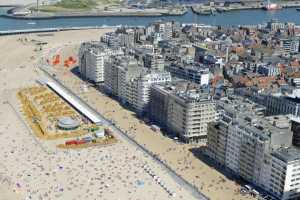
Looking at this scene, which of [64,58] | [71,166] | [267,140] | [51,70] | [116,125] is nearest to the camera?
[267,140]

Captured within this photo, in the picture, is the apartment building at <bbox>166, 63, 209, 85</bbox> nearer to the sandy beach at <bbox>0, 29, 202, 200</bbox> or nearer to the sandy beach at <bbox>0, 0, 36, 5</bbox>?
the sandy beach at <bbox>0, 29, 202, 200</bbox>

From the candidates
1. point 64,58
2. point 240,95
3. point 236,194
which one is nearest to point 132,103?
point 240,95

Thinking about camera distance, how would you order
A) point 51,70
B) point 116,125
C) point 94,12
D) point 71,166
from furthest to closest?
point 94,12, point 51,70, point 116,125, point 71,166

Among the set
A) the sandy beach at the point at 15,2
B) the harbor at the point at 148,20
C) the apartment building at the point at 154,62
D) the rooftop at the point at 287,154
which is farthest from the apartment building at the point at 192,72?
the sandy beach at the point at 15,2

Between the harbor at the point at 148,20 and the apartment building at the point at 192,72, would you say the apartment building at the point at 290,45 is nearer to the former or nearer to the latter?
the apartment building at the point at 192,72

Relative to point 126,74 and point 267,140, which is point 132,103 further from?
point 267,140

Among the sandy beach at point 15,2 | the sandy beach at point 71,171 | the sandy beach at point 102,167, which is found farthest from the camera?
the sandy beach at point 15,2

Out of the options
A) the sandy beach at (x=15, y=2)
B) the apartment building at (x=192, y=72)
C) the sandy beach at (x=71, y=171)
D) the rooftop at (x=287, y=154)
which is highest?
the sandy beach at (x=15, y=2)
